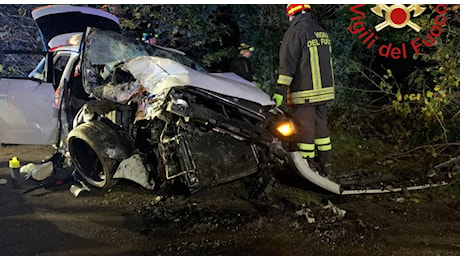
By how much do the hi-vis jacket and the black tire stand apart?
5.22 ft

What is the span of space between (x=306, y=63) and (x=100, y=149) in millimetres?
2042

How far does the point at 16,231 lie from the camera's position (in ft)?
9.98

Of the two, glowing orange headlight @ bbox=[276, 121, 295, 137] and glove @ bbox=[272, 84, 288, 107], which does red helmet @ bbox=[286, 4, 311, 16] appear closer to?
glove @ bbox=[272, 84, 288, 107]

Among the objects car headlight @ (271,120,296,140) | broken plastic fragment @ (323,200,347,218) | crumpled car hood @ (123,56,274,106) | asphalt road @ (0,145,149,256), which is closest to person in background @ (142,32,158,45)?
crumpled car hood @ (123,56,274,106)

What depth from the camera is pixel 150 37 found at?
6.75 m

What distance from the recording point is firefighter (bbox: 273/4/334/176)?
11.2 ft

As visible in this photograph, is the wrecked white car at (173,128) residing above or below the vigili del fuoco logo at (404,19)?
below

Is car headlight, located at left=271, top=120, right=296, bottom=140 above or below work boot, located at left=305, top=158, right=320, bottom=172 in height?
above

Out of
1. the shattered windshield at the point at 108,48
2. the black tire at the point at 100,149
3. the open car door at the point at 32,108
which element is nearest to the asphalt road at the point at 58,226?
the black tire at the point at 100,149

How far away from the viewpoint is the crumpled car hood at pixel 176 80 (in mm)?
3119

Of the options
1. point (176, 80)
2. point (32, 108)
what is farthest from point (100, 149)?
point (32, 108)

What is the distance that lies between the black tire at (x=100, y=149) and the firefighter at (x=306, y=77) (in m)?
1.51

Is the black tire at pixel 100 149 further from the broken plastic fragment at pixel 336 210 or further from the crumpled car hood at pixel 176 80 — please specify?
the broken plastic fragment at pixel 336 210

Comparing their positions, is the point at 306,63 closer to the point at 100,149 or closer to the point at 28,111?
the point at 100,149
